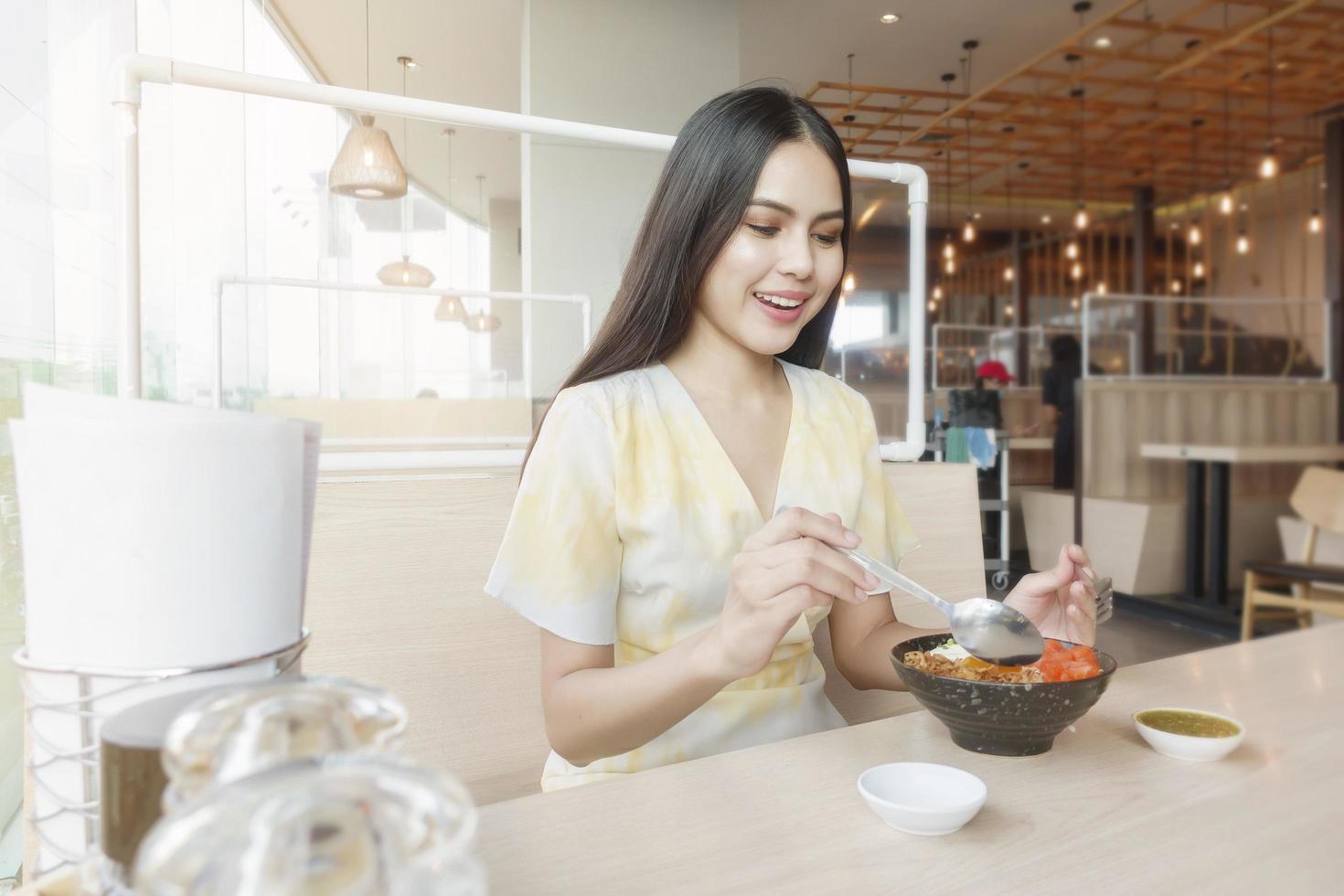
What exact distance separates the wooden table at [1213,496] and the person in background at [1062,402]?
4.07 ft

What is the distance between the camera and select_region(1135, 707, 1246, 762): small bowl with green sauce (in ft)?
2.18

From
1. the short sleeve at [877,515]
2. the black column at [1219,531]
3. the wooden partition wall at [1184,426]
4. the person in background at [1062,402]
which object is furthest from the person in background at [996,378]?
the short sleeve at [877,515]

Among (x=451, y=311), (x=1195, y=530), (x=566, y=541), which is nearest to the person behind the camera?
(x=566, y=541)

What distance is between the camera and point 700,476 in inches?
37.6

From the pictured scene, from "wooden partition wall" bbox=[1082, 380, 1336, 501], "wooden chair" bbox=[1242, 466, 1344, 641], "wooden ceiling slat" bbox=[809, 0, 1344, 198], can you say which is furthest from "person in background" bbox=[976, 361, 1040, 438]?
"wooden ceiling slat" bbox=[809, 0, 1344, 198]

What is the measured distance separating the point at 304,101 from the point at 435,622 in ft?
2.27

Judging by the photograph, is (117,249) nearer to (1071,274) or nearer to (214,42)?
(214,42)

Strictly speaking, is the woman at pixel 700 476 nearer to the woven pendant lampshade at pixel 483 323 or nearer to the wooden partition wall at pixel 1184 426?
the woven pendant lampshade at pixel 483 323

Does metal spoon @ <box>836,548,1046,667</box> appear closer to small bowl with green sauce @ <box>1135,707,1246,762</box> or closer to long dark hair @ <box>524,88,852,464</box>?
small bowl with green sauce @ <box>1135,707,1246,762</box>

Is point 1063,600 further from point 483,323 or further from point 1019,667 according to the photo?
point 483,323

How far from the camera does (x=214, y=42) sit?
265 cm

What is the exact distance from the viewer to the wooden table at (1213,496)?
397cm

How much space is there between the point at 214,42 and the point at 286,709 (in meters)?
3.00


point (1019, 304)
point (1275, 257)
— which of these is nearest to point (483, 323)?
point (1019, 304)
